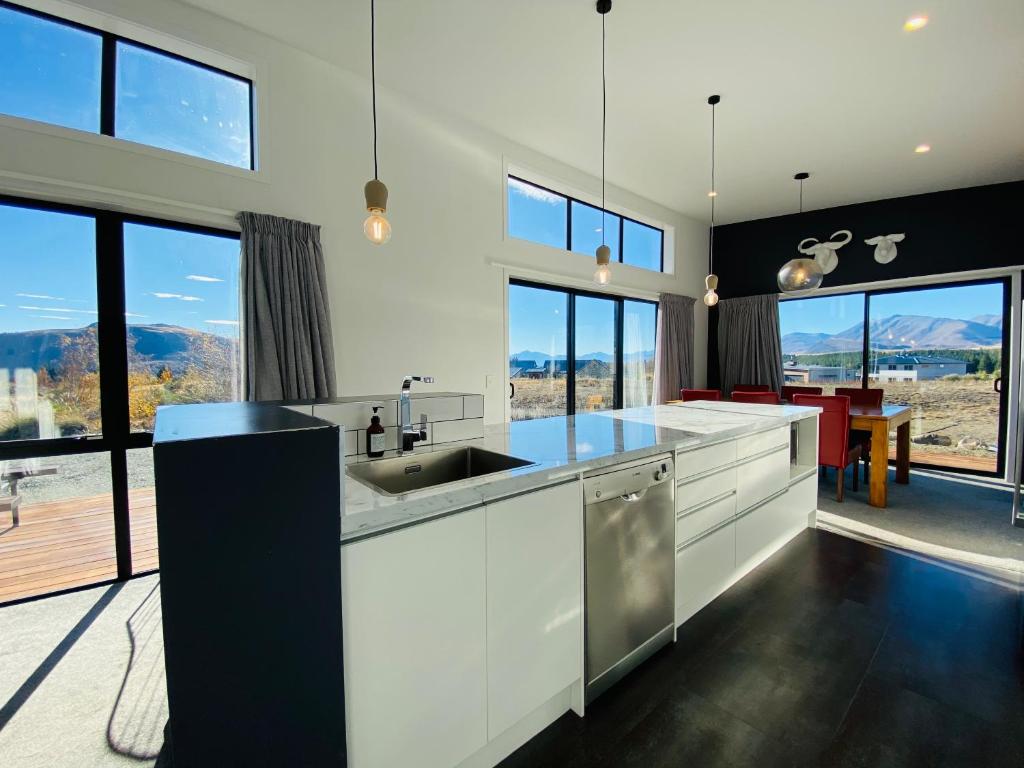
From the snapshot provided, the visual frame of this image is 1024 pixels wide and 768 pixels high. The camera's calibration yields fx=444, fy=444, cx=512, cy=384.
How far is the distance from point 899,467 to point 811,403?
1.47 metres

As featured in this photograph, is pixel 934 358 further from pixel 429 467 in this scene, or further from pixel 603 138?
pixel 429 467

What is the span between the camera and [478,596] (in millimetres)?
1297

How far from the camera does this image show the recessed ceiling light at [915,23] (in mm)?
2625

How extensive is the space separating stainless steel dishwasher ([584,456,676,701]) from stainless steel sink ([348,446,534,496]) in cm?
38

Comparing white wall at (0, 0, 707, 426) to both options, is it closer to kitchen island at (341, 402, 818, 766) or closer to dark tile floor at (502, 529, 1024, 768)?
kitchen island at (341, 402, 818, 766)

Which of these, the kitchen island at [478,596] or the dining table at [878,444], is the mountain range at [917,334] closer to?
the dining table at [878,444]

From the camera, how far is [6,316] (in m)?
2.28

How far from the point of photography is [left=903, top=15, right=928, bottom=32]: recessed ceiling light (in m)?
2.62

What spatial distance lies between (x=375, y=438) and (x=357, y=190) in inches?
92.6

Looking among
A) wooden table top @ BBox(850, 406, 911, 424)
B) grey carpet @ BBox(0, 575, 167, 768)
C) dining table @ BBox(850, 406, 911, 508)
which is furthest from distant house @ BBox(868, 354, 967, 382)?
grey carpet @ BBox(0, 575, 167, 768)

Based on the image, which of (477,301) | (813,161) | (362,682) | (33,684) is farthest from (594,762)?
(813,161)

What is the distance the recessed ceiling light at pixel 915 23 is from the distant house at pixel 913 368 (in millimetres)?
4017

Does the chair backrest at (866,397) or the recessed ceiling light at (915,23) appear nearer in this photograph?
the recessed ceiling light at (915,23)

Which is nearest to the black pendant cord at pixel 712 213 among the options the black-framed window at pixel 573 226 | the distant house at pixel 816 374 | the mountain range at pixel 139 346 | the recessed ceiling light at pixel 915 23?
the black-framed window at pixel 573 226
